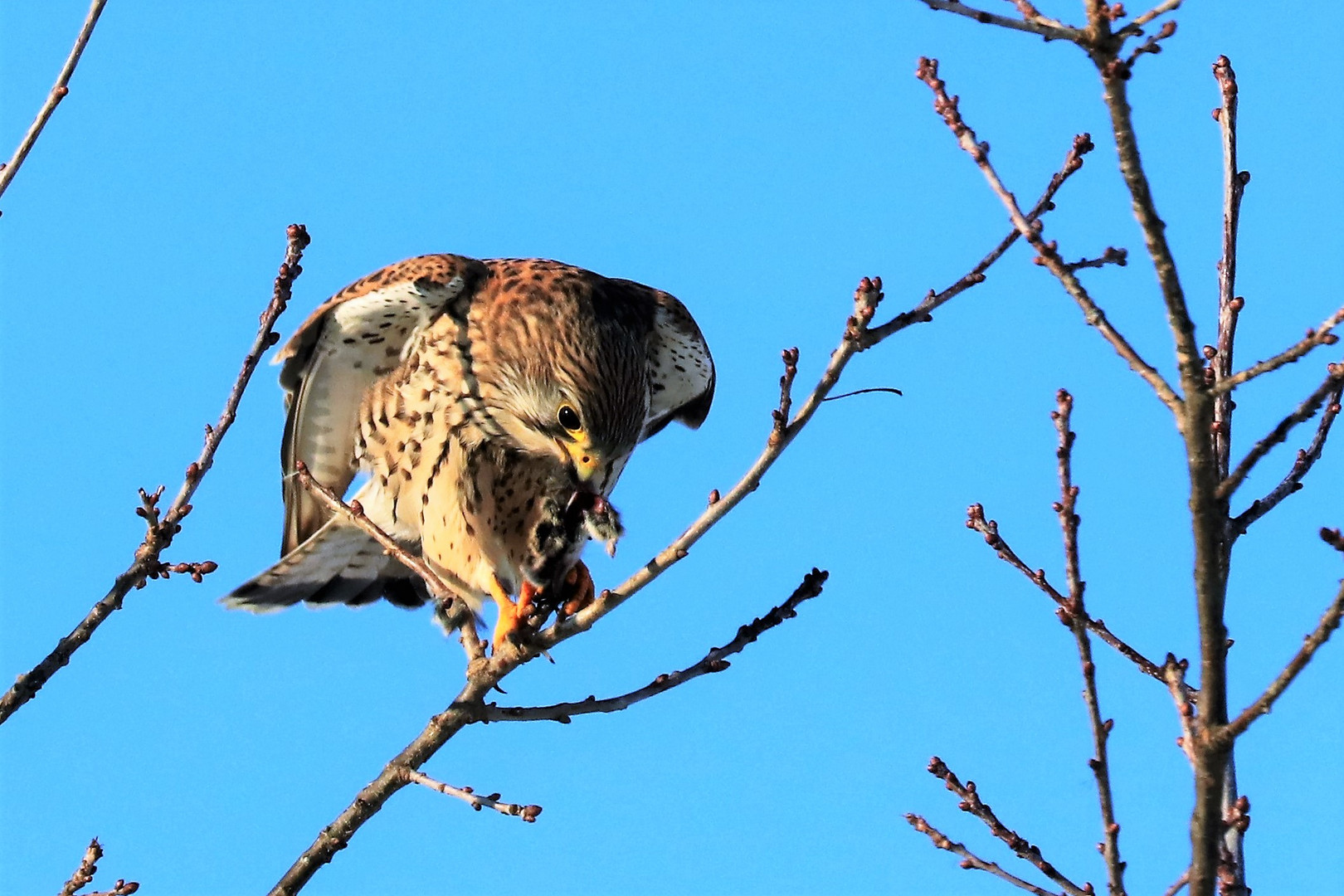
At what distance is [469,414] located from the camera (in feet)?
15.6

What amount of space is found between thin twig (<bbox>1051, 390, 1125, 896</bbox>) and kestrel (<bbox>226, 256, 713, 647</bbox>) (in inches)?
75.2

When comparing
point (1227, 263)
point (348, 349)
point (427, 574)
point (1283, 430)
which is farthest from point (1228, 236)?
point (348, 349)

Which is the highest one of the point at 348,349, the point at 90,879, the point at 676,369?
the point at 676,369

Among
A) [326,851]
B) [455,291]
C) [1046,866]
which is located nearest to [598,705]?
[326,851]

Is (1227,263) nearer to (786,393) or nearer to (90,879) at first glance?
(786,393)

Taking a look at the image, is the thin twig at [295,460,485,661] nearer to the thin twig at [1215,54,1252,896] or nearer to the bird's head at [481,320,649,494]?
the bird's head at [481,320,649,494]

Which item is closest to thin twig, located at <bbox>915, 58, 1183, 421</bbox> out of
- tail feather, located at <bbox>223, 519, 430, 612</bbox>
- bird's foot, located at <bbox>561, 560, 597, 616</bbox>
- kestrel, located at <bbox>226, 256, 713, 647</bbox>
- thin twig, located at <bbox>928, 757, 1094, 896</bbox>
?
thin twig, located at <bbox>928, 757, 1094, 896</bbox>

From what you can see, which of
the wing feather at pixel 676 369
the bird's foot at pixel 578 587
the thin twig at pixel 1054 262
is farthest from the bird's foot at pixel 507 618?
the thin twig at pixel 1054 262

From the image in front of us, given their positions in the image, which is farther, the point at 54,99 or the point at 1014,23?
the point at 54,99

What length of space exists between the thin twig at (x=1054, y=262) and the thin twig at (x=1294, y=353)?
0.08 m

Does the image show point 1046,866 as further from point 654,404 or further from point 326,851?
point 654,404

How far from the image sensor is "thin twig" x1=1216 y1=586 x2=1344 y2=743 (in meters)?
1.99

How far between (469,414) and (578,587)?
679 mm

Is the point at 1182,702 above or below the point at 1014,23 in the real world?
below
